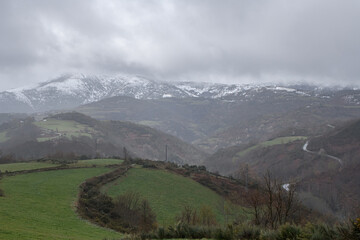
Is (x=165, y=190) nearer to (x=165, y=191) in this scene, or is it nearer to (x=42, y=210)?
(x=165, y=191)

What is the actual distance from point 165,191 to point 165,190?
2.06 ft

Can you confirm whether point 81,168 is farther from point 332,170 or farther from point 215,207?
point 332,170

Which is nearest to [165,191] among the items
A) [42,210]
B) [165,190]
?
[165,190]

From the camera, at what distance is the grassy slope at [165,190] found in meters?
49.4

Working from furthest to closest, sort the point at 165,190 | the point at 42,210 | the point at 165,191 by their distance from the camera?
the point at 165,190 → the point at 165,191 → the point at 42,210

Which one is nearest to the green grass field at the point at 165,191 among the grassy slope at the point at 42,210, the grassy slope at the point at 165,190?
the grassy slope at the point at 165,190

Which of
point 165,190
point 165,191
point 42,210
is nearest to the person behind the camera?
point 42,210

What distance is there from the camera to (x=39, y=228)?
23.5 meters

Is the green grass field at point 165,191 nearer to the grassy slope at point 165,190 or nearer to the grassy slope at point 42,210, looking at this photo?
the grassy slope at point 165,190

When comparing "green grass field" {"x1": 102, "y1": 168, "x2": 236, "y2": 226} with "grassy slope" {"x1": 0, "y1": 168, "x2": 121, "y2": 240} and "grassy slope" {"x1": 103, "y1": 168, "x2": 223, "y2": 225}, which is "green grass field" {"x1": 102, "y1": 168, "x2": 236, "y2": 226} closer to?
"grassy slope" {"x1": 103, "y1": 168, "x2": 223, "y2": 225}

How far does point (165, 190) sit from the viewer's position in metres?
58.8

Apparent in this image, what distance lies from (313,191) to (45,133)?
149127mm

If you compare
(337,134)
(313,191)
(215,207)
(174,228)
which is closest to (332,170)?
(313,191)

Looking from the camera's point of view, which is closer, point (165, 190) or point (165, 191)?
point (165, 191)
